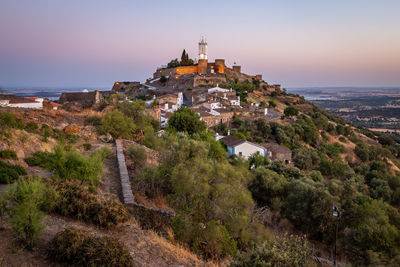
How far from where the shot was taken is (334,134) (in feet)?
147

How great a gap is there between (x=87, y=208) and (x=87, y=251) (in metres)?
1.70

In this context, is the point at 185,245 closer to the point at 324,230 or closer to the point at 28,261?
the point at 28,261

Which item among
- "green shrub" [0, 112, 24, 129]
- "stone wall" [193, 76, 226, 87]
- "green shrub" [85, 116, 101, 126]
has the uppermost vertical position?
"stone wall" [193, 76, 226, 87]

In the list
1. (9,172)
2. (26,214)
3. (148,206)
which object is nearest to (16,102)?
(9,172)

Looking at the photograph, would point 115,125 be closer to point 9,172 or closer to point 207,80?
point 9,172

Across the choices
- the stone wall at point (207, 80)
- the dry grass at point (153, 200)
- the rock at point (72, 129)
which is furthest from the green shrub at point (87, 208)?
the stone wall at point (207, 80)

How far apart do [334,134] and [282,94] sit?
80.6ft

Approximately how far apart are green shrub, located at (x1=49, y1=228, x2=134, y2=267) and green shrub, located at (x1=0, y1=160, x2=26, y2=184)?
3.75 metres

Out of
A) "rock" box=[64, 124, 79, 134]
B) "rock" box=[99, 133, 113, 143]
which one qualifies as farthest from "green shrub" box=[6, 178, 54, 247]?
"rock" box=[99, 133, 113, 143]

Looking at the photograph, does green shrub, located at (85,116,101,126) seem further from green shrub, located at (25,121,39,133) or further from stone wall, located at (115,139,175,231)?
stone wall, located at (115,139,175,231)

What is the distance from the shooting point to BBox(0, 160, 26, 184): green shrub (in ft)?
21.6

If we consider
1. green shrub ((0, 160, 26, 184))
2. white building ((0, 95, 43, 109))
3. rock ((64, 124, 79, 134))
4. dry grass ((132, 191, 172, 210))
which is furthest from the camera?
white building ((0, 95, 43, 109))

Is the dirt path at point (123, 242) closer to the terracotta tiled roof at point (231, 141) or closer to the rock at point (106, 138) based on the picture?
the rock at point (106, 138)

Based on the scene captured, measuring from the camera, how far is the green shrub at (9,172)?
659cm
